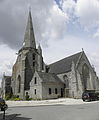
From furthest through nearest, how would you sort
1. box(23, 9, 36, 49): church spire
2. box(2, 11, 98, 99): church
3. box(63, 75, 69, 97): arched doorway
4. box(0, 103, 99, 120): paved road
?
1. box(23, 9, 36, 49): church spire
2. box(63, 75, 69, 97): arched doorway
3. box(2, 11, 98, 99): church
4. box(0, 103, 99, 120): paved road

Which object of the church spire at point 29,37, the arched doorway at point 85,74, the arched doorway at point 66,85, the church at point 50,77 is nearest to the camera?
the church at point 50,77

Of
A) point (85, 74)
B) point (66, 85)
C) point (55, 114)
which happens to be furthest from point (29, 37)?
point (55, 114)

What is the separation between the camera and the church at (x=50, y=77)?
3497 centimetres

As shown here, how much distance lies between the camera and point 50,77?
38.1 m

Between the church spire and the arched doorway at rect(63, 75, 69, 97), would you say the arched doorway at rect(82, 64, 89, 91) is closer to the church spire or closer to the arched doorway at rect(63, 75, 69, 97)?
the arched doorway at rect(63, 75, 69, 97)

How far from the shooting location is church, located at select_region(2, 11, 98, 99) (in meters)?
35.0

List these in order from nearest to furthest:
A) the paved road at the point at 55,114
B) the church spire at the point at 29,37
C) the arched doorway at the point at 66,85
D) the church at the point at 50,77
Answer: the paved road at the point at 55,114
the church at the point at 50,77
the arched doorway at the point at 66,85
the church spire at the point at 29,37


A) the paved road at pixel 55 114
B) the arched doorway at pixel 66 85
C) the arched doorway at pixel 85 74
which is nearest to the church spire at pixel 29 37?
the arched doorway at pixel 66 85

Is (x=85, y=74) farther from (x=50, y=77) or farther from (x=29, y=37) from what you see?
(x=29, y=37)

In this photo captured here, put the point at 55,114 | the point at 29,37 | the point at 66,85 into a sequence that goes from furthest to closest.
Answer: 1. the point at 29,37
2. the point at 66,85
3. the point at 55,114

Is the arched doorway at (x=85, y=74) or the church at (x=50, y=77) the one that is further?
the arched doorway at (x=85, y=74)

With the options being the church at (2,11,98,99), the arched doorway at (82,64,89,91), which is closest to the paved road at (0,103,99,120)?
the church at (2,11,98,99)

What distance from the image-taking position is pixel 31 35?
160ft

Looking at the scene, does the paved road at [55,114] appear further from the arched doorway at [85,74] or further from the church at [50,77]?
the arched doorway at [85,74]
